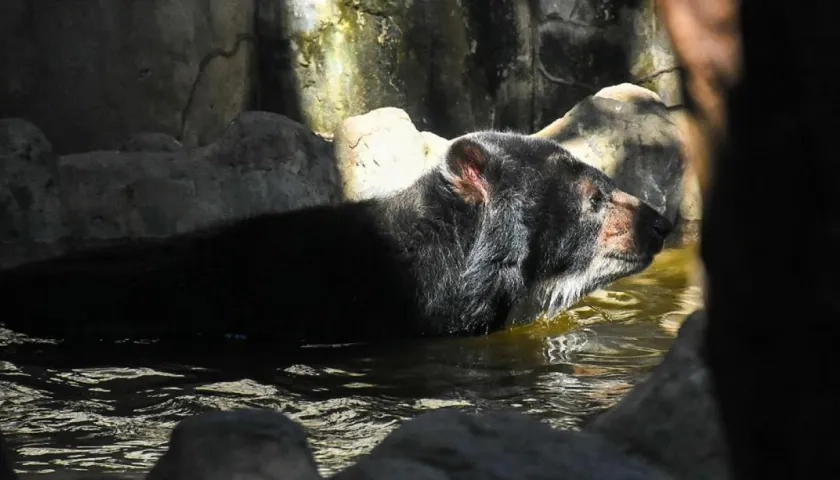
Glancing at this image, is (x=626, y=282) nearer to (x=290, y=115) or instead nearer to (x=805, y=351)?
(x=290, y=115)

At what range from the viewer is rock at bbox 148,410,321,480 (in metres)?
3.11

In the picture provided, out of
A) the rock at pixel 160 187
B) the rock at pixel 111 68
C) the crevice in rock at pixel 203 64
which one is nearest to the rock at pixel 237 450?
the rock at pixel 160 187

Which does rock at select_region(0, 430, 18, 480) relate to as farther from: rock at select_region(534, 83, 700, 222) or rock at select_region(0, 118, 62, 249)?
rock at select_region(534, 83, 700, 222)

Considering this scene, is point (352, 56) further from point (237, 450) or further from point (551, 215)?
point (237, 450)

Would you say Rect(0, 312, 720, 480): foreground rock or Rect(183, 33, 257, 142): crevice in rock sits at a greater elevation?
Rect(183, 33, 257, 142): crevice in rock

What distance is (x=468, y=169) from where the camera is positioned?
7.33 metres

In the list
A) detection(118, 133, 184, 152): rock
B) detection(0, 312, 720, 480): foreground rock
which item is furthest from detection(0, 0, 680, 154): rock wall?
detection(0, 312, 720, 480): foreground rock

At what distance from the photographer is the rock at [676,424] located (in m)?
3.39

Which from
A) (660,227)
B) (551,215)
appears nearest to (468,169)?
(551,215)

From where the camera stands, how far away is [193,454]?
3.15 meters

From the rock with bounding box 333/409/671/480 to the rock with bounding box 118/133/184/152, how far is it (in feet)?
19.0

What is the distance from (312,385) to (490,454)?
9.06 ft

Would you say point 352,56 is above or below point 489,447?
above

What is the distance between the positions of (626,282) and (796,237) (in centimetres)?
726
